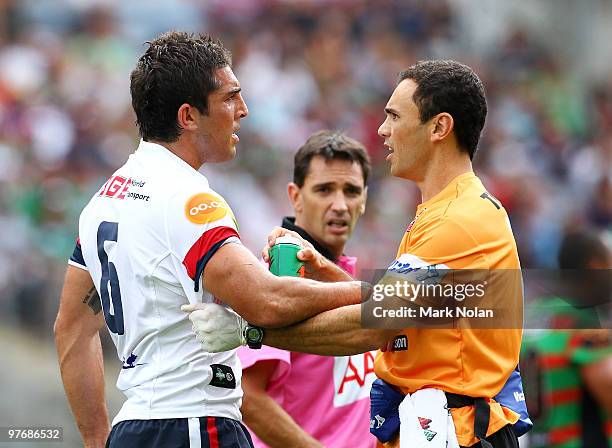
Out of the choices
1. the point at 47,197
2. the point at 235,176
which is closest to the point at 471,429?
the point at 47,197

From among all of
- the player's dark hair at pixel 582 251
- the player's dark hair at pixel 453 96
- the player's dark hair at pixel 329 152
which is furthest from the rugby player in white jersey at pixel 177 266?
the player's dark hair at pixel 582 251

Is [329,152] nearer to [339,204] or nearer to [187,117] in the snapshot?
[339,204]

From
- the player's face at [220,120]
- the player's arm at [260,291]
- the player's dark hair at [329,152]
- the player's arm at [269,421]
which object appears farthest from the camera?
the player's dark hair at [329,152]

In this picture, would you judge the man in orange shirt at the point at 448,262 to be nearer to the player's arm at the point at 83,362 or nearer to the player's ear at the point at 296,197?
the player's arm at the point at 83,362

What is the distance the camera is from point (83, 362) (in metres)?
4.98

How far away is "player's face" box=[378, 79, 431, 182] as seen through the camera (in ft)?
15.8

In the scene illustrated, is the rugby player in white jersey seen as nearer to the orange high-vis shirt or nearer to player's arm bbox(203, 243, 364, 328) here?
player's arm bbox(203, 243, 364, 328)

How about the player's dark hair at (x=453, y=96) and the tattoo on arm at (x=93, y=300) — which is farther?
the tattoo on arm at (x=93, y=300)

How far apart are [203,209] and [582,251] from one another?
304 centimetres

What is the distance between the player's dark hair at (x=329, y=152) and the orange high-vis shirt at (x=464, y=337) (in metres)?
1.71

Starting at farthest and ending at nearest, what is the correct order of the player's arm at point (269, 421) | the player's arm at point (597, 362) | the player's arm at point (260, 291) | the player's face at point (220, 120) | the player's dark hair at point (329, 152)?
1. the player's dark hair at point (329, 152)
2. the player's arm at point (597, 362)
3. the player's arm at point (269, 421)
4. the player's face at point (220, 120)
5. the player's arm at point (260, 291)

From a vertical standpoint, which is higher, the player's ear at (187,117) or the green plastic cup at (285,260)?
the player's ear at (187,117)

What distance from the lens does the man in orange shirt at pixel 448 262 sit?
4379mm
